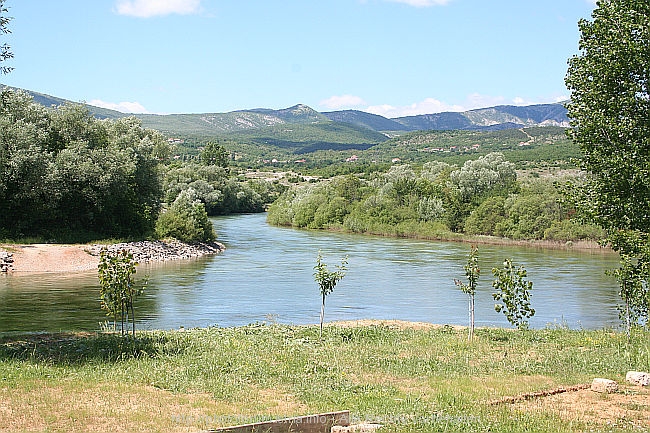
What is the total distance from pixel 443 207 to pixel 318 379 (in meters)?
54.4

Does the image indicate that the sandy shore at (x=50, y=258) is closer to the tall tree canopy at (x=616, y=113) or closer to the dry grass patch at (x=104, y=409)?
the dry grass patch at (x=104, y=409)

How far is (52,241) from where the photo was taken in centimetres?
3488

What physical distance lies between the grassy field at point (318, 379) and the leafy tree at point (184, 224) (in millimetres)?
27972

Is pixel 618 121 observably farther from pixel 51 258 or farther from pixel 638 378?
pixel 51 258

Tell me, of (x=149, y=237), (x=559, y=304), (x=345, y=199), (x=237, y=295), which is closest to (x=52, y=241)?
(x=149, y=237)

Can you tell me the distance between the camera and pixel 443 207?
6325cm

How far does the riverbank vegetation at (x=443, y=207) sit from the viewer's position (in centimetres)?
5566

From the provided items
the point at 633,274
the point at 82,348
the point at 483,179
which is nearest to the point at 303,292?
the point at 633,274

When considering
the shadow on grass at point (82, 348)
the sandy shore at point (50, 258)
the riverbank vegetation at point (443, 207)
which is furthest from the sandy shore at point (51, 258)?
the riverbank vegetation at point (443, 207)

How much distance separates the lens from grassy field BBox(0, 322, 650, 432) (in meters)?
7.51

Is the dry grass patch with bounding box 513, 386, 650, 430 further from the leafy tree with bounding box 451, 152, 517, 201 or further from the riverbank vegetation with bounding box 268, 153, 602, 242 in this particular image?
the leafy tree with bounding box 451, 152, 517, 201

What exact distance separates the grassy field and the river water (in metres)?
6.06

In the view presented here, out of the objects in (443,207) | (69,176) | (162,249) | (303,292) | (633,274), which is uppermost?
(69,176)

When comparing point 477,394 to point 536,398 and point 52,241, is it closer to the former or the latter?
point 536,398
